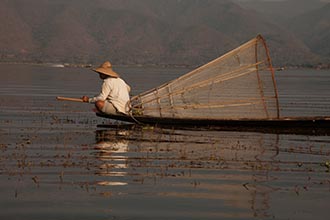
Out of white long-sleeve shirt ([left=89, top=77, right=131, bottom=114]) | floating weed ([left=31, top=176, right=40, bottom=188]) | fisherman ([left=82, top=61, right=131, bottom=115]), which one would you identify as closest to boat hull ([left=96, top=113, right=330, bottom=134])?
fisherman ([left=82, top=61, right=131, bottom=115])

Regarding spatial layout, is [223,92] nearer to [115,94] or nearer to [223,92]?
[223,92]

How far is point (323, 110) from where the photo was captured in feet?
88.1

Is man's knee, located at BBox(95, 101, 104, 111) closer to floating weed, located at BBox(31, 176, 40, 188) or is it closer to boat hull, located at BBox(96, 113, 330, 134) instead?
boat hull, located at BBox(96, 113, 330, 134)

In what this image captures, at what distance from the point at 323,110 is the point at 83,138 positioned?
45.3ft

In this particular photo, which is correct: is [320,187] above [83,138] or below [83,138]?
below

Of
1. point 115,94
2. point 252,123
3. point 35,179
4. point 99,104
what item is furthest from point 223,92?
point 35,179

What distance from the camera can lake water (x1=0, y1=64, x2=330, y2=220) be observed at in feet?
28.5

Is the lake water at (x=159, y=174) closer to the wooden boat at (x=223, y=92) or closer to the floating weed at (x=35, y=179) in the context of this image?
the floating weed at (x=35, y=179)

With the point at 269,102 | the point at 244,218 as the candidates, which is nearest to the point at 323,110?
the point at 269,102

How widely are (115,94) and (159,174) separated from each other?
6.67 m

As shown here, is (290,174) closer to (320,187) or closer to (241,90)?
(320,187)

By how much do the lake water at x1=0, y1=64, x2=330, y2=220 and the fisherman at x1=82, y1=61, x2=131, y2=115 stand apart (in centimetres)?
52

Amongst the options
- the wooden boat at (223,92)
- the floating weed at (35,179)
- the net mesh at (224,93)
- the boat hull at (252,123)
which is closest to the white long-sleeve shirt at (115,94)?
the boat hull at (252,123)

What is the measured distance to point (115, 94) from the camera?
17.4 metres
